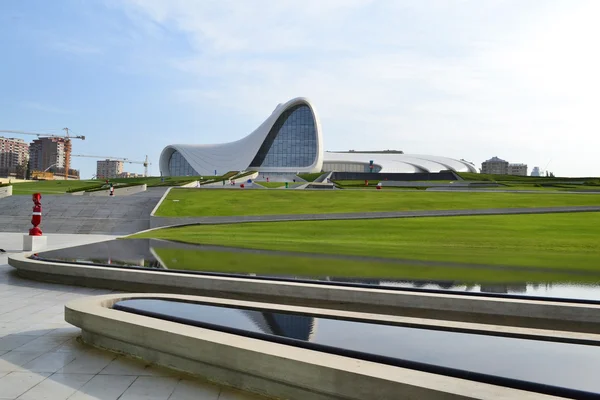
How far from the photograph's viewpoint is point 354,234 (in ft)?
55.0

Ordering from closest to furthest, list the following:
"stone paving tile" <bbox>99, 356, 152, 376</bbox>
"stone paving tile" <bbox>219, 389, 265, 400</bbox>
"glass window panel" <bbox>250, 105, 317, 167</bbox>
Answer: "stone paving tile" <bbox>219, 389, 265, 400</bbox>, "stone paving tile" <bbox>99, 356, 152, 376</bbox>, "glass window panel" <bbox>250, 105, 317, 167</bbox>

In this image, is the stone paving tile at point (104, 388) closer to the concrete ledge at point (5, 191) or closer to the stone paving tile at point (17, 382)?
the stone paving tile at point (17, 382)

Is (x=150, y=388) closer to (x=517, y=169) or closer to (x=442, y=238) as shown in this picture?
(x=442, y=238)

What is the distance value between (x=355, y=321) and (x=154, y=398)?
177cm

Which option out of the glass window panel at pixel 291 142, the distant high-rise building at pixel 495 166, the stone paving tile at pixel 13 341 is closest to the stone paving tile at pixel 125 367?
the stone paving tile at pixel 13 341

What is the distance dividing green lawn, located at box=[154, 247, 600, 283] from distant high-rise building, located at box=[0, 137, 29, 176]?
506ft

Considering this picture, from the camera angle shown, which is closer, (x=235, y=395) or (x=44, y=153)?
(x=235, y=395)

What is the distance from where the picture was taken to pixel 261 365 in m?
3.47

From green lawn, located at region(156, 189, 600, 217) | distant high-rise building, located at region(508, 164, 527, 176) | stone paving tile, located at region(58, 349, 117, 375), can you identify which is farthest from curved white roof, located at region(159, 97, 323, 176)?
distant high-rise building, located at region(508, 164, 527, 176)

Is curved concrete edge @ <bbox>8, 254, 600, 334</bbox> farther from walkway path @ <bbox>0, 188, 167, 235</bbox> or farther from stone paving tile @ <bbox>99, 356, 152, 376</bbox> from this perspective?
walkway path @ <bbox>0, 188, 167, 235</bbox>

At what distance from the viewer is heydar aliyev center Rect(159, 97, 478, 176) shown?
89.1 meters

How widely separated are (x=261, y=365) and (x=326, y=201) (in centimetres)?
2563

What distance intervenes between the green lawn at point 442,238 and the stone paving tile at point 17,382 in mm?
4810

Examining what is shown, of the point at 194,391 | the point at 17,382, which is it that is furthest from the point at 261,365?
the point at 17,382
